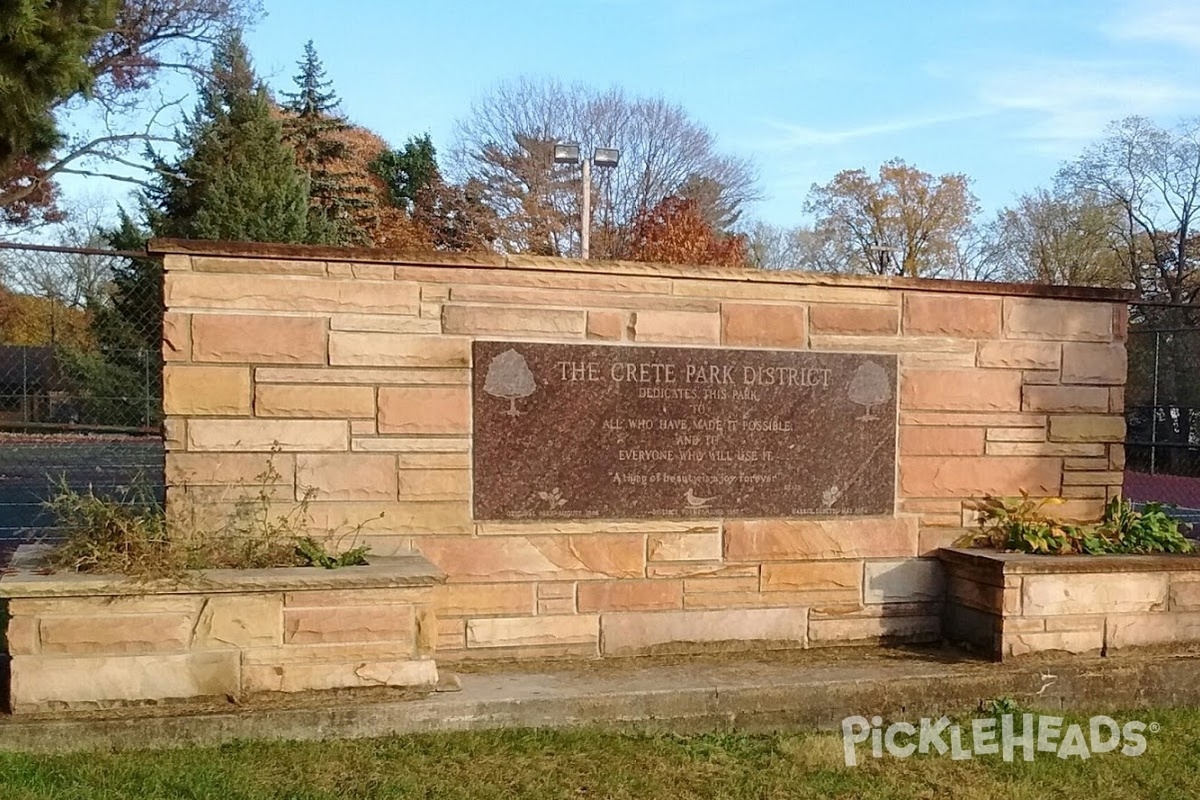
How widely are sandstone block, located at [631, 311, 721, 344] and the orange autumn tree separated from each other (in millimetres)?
18641

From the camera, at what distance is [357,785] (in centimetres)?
343

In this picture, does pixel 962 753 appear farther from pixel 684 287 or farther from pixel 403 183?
pixel 403 183

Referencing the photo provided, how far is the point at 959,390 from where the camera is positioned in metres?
5.36

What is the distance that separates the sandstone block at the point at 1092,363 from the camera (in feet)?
18.1

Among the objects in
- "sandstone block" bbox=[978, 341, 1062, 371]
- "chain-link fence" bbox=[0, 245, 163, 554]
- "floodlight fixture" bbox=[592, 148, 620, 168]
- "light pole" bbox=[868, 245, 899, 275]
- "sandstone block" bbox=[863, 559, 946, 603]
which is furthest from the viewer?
"light pole" bbox=[868, 245, 899, 275]

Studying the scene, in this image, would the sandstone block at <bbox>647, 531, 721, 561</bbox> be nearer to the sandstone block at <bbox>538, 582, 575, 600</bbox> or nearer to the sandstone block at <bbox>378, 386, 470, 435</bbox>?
the sandstone block at <bbox>538, 582, 575, 600</bbox>

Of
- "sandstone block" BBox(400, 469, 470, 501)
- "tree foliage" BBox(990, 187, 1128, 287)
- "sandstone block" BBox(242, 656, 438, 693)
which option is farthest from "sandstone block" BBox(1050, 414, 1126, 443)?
"tree foliage" BBox(990, 187, 1128, 287)

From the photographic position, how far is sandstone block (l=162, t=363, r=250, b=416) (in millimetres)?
4363

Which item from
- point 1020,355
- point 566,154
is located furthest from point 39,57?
point 566,154

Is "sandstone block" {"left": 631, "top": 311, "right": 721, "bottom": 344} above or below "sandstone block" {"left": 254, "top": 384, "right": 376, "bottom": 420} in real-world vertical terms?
above

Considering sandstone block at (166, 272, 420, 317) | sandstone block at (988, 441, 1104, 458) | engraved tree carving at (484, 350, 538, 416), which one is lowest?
sandstone block at (988, 441, 1104, 458)

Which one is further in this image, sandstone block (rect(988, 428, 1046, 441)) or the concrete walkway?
sandstone block (rect(988, 428, 1046, 441))

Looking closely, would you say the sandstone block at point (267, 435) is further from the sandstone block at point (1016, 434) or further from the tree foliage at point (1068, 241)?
the tree foliage at point (1068, 241)

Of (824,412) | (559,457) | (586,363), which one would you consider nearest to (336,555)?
(559,457)
